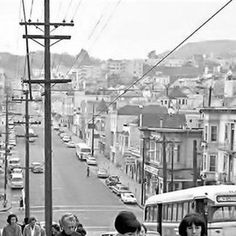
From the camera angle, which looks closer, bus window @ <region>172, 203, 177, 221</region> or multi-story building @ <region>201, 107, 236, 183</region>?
bus window @ <region>172, 203, 177, 221</region>

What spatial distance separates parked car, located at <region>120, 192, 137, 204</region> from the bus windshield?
4113 cm

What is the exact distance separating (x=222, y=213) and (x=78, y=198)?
154ft

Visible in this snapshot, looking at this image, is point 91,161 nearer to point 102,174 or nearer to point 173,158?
point 102,174

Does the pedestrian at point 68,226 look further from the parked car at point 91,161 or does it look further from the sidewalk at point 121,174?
the parked car at point 91,161

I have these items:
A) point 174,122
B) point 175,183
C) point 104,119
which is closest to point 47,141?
point 175,183

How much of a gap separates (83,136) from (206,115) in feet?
231

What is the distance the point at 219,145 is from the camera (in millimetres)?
53250

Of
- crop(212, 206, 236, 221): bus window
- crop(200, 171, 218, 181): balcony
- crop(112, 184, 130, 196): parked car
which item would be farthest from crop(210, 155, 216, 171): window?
crop(212, 206, 236, 221): bus window

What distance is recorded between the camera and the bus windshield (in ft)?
57.9

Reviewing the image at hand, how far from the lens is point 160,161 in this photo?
2405 inches

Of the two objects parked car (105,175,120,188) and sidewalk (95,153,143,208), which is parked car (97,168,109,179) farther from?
parked car (105,175,120,188)

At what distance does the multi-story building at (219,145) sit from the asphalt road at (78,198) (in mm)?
5926

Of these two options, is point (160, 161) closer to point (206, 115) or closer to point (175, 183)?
point (175, 183)

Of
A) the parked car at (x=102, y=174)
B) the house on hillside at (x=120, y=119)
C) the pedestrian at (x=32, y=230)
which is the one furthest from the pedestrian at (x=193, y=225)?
the house on hillside at (x=120, y=119)
